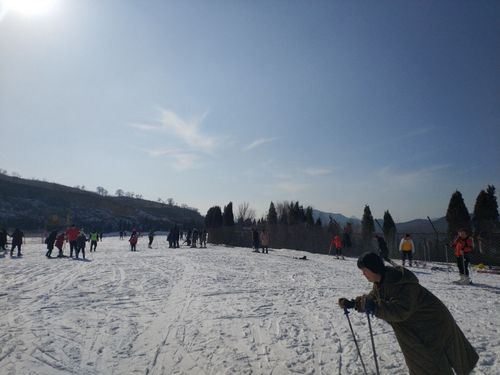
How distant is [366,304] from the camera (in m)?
3.23

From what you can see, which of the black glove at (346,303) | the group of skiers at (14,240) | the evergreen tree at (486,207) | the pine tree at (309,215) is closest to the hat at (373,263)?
the black glove at (346,303)

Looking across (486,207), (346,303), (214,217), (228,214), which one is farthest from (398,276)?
(214,217)

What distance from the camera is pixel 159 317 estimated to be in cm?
712

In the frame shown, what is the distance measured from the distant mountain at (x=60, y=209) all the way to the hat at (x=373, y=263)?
8017 centimetres

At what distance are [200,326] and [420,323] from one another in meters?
4.47

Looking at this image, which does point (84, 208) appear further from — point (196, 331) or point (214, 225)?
point (196, 331)

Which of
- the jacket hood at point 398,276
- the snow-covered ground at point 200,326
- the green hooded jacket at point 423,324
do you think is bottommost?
the snow-covered ground at point 200,326

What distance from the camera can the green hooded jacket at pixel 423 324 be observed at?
2988 mm

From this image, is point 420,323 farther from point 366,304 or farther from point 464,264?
point 464,264

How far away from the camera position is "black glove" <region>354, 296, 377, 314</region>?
317 cm

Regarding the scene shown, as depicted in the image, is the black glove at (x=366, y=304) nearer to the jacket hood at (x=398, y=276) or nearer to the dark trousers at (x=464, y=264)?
the jacket hood at (x=398, y=276)

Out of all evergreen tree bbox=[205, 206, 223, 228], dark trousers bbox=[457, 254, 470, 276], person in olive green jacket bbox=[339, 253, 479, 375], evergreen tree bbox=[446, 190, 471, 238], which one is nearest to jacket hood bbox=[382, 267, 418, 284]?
person in olive green jacket bbox=[339, 253, 479, 375]

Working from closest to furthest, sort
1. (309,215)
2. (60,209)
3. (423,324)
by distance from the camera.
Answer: (423,324) → (309,215) → (60,209)

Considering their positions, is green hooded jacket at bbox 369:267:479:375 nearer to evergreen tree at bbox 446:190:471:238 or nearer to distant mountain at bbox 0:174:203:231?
evergreen tree at bbox 446:190:471:238
